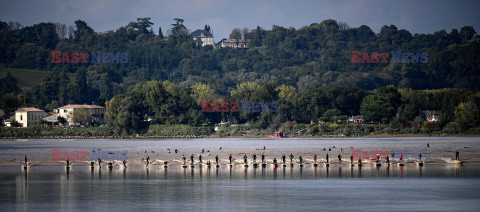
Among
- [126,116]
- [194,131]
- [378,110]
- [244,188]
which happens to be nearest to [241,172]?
[244,188]

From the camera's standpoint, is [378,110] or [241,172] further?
[378,110]

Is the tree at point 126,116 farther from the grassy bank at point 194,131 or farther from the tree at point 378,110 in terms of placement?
the tree at point 378,110

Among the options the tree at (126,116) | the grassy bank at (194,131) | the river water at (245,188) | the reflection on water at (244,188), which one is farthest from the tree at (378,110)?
the reflection on water at (244,188)

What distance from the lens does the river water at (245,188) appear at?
49750 mm

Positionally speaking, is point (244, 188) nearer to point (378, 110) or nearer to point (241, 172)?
point (241, 172)

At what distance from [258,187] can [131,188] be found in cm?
1167

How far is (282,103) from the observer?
191 metres

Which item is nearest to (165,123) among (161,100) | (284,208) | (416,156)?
(161,100)

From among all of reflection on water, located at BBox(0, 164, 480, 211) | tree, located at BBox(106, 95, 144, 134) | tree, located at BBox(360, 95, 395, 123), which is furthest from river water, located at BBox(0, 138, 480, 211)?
tree, located at BBox(106, 95, 144, 134)

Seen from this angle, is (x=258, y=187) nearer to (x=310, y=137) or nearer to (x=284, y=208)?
(x=284, y=208)

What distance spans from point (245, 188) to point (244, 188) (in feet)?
0.32

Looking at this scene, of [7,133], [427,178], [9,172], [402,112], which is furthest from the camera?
[7,133]

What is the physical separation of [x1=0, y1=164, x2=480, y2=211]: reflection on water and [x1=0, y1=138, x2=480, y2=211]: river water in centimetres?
7

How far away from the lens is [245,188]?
194ft
